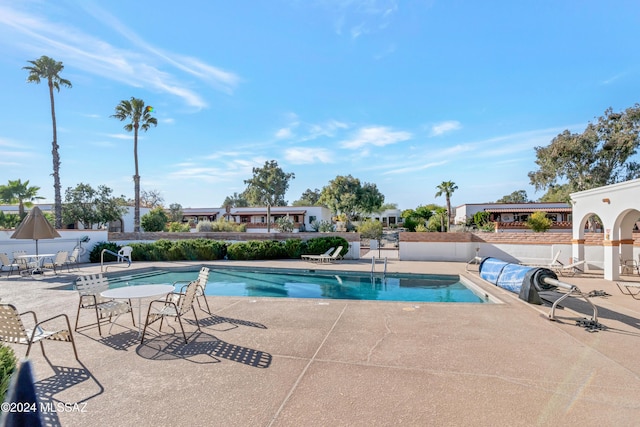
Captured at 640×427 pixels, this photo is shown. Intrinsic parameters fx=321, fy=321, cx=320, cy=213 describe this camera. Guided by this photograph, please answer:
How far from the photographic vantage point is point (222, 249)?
17719 millimetres

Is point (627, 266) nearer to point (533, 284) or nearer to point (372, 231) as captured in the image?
point (533, 284)

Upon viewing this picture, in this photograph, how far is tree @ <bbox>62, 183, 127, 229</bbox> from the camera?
25.8 metres

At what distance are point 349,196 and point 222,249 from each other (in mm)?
20618

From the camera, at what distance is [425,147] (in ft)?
66.8

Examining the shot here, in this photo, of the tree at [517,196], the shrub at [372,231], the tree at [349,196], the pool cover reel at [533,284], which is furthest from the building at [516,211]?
the tree at [517,196]

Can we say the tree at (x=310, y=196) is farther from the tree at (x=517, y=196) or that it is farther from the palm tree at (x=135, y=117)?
the palm tree at (x=135, y=117)

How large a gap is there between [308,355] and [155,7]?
32.2ft

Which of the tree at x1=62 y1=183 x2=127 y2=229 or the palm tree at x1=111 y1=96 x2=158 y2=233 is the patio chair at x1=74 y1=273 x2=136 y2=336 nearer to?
the palm tree at x1=111 y1=96 x2=158 y2=233

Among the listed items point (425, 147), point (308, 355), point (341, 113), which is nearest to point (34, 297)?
point (308, 355)

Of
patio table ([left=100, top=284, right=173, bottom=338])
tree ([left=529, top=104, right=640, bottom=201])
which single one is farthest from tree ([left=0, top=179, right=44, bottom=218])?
tree ([left=529, top=104, right=640, bottom=201])

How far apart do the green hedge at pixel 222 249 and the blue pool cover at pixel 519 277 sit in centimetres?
821

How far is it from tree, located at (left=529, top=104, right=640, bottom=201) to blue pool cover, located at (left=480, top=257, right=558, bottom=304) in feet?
64.3

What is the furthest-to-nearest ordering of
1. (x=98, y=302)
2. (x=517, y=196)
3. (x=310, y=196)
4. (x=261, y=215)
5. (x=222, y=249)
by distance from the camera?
(x=517, y=196) < (x=310, y=196) < (x=261, y=215) < (x=222, y=249) < (x=98, y=302)

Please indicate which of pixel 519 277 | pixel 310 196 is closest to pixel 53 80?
pixel 519 277
